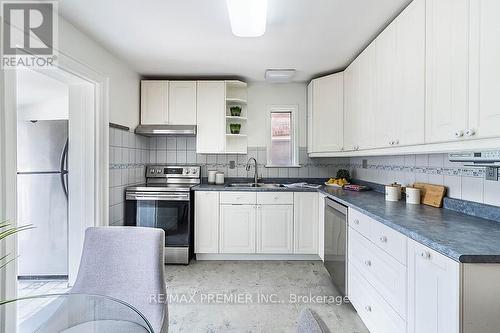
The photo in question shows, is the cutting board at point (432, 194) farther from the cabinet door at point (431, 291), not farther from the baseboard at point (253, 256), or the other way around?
the baseboard at point (253, 256)

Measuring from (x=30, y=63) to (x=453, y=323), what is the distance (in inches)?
113

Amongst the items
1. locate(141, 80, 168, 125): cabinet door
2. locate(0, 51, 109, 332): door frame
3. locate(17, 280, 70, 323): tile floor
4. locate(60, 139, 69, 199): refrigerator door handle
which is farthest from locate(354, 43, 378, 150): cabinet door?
locate(17, 280, 70, 323): tile floor

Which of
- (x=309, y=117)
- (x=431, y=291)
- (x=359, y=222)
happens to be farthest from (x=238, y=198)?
(x=431, y=291)

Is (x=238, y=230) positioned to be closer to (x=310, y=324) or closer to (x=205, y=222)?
(x=205, y=222)

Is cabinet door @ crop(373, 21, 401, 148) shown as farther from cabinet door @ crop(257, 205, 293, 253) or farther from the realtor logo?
the realtor logo

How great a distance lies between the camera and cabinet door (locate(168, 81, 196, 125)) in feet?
11.3

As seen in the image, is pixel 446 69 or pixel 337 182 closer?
pixel 446 69

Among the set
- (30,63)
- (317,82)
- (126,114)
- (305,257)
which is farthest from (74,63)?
(305,257)

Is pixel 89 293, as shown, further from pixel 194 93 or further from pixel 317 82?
pixel 317 82

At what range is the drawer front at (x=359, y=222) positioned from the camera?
6.12 feet

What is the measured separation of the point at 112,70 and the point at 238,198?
1997 mm

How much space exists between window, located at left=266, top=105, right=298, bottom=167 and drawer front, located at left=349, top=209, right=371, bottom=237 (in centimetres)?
173

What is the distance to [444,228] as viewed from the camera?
1358 mm

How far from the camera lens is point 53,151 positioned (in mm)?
2691
